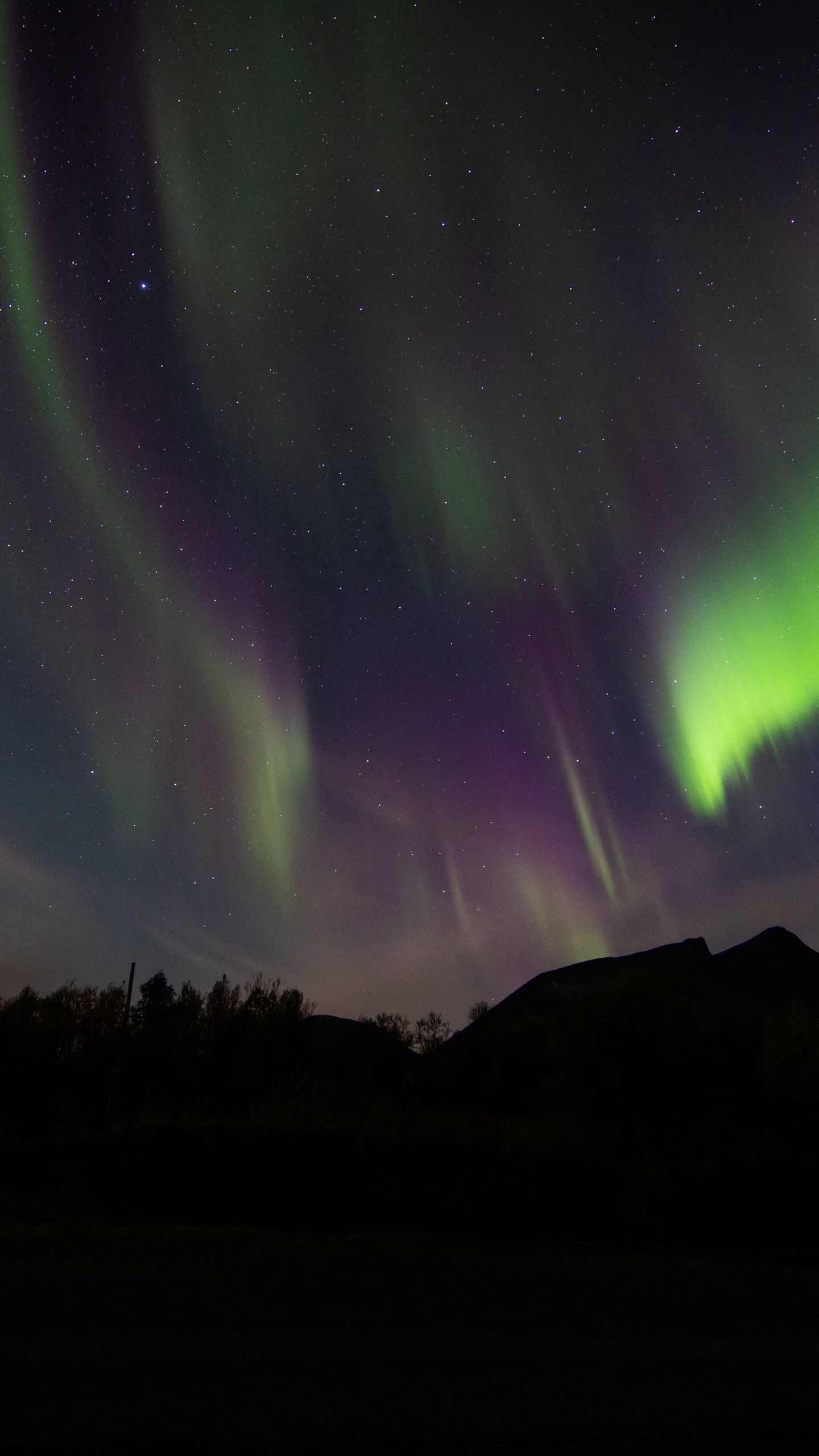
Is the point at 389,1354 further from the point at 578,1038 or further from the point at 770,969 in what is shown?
the point at 770,969

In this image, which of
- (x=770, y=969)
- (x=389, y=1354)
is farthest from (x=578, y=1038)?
(x=770, y=969)

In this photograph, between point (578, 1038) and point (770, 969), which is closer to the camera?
point (578, 1038)

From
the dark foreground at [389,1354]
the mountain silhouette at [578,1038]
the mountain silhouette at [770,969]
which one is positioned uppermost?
the mountain silhouette at [770,969]

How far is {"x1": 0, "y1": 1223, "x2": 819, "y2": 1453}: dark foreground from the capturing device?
212 inches

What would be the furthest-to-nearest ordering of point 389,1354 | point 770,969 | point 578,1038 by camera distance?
point 770,969 → point 578,1038 → point 389,1354

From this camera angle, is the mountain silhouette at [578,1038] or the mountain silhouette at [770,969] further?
the mountain silhouette at [770,969]

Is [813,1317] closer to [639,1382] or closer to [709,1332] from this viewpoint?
[709,1332]

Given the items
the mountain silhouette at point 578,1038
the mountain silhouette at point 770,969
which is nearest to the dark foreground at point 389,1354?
the mountain silhouette at point 578,1038

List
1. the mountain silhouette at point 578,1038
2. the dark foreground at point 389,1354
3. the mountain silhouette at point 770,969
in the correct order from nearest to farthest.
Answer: the dark foreground at point 389,1354, the mountain silhouette at point 578,1038, the mountain silhouette at point 770,969

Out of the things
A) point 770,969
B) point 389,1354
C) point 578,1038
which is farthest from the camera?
point 770,969

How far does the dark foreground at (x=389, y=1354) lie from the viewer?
5375mm

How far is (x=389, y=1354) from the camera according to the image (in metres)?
6.97

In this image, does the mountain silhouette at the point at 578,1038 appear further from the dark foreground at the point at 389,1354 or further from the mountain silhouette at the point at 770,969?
the mountain silhouette at the point at 770,969

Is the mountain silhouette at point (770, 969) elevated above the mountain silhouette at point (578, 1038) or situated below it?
above
